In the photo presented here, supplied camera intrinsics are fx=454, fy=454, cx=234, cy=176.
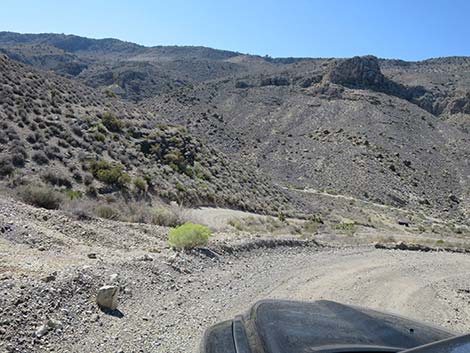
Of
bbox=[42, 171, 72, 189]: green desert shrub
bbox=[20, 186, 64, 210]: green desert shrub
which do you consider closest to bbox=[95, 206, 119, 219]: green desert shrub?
bbox=[20, 186, 64, 210]: green desert shrub

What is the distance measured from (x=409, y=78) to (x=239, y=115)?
6112cm

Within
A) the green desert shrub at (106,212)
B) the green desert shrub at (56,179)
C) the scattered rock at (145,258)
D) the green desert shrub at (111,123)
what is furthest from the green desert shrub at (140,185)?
the scattered rock at (145,258)

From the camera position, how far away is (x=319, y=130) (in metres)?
Answer: 72.9

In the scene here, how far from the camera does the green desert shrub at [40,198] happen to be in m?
14.6

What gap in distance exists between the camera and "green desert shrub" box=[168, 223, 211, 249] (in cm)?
1266

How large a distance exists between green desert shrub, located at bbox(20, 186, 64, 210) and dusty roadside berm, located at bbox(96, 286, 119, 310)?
8.20 m

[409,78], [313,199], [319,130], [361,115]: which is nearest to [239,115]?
[319,130]

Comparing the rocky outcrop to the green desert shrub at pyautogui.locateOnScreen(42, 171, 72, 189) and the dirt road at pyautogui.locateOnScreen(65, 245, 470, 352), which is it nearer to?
the green desert shrub at pyautogui.locateOnScreen(42, 171, 72, 189)

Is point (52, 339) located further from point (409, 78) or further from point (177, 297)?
point (409, 78)

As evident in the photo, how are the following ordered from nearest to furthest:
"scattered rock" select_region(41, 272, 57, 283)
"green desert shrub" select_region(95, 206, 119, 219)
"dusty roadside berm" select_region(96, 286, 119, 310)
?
"scattered rock" select_region(41, 272, 57, 283) → "dusty roadside berm" select_region(96, 286, 119, 310) → "green desert shrub" select_region(95, 206, 119, 219)

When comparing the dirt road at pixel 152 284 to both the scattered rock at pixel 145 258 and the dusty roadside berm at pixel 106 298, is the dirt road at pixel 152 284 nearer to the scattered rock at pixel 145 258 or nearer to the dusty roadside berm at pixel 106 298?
the scattered rock at pixel 145 258

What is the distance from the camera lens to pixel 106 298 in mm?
7469

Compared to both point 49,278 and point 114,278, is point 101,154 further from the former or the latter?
point 49,278

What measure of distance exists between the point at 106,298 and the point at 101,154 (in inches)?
867
